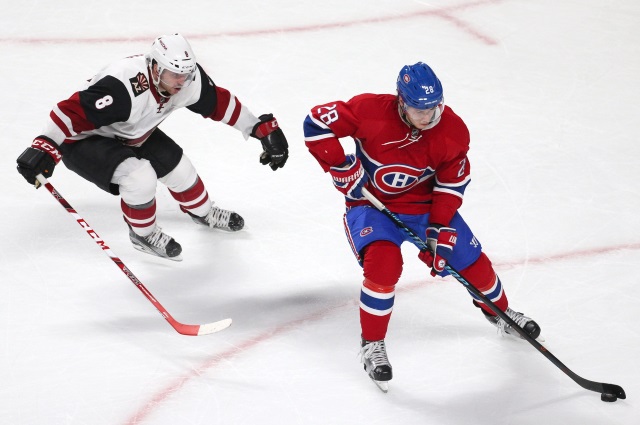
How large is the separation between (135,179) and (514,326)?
4.76 feet

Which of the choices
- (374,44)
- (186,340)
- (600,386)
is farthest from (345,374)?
(374,44)

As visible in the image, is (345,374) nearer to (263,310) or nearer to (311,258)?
(263,310)

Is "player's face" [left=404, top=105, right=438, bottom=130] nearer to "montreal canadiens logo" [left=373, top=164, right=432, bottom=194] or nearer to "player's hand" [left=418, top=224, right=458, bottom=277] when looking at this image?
"montreal canadiens logo" [left=373, top=164, right=432, bottom=194]

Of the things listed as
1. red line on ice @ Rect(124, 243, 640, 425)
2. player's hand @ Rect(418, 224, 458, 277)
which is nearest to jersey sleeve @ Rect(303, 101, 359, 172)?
player's hand @ Rect(418, 224, 458, 277)

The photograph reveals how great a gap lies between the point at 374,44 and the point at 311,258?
2112 mm

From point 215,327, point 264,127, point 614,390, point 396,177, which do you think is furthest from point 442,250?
point 264,127

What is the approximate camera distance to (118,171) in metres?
3.35

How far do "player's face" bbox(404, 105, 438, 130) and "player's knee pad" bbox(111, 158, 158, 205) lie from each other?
1022mm

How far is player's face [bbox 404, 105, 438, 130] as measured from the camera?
2928 mm

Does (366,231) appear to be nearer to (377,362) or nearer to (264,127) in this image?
(377,362)

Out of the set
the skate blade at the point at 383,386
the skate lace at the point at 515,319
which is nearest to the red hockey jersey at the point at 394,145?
the skate lace at the point at 515,319

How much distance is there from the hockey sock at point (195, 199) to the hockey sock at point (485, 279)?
1.16 m

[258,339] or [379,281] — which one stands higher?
[379,281]

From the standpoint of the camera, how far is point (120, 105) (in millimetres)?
3271
